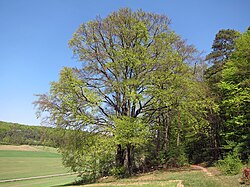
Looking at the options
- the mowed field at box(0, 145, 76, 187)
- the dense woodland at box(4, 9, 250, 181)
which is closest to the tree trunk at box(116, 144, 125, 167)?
the dense woodland at box(4, 9, 250, 181)

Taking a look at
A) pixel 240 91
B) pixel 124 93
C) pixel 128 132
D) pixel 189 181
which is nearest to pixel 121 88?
pixel 124 93

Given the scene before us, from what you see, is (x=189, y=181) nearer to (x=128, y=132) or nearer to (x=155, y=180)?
(x=155, y=180)

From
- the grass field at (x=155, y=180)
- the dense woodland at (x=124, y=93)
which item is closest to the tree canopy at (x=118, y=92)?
the dense woodland at (x=124, y=93)

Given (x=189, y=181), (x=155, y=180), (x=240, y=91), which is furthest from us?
(x=240, y=91)

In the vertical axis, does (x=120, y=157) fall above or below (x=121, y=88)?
below

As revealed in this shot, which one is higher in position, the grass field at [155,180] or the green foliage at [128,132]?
the green foliage at [128,132]

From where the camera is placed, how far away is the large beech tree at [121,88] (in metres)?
17.0

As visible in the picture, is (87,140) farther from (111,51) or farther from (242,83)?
(242,83)

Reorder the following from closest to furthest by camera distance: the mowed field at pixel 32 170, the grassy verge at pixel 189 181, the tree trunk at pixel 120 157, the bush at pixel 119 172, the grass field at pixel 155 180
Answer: the grassy verge at pixel 189 181 → the grass field at pixel 155 180 → the bush at pixel 119 172 → the tree trunk at pixel 120 157 → the mowed field at pixel 32 170

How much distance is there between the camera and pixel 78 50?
20.0 m

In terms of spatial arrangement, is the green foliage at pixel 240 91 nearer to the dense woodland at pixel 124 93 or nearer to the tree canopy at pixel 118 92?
the dense woodland at pixel 124 93

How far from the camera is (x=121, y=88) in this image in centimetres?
1805

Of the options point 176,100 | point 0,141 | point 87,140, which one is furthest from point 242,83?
point 0,141

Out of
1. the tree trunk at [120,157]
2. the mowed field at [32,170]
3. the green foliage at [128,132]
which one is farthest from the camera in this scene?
the mowed field at [32,170]
